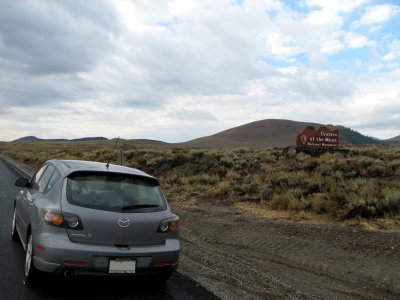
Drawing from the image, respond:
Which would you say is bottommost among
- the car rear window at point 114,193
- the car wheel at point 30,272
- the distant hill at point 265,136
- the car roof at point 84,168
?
the car wheel at point 30,272

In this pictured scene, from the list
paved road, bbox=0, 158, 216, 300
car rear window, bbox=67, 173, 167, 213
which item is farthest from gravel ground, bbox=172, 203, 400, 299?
car rear window, bbox=67, 173, 167, 213

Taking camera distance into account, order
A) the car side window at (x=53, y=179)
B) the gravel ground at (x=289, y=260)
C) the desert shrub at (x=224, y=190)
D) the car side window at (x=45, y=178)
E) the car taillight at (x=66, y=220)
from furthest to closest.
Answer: the desert shrub at (x=224, y=190) < the car side window at (x=45, y=178) < the gravel ground at (x=289, y=260) < the car side window at (x=53, y=179) < the car taillight at (x=66, y=220)

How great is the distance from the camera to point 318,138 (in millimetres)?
27844

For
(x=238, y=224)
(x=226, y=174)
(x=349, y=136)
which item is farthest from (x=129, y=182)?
(x=349, y=136)

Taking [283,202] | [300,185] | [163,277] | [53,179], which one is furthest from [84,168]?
[300,185]

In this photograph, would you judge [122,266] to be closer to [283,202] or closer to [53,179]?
[53,179]

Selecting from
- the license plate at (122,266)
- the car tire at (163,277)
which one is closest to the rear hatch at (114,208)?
the license plate at (122,266)

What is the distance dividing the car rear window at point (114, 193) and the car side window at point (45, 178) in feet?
2.93

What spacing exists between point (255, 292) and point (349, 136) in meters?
170

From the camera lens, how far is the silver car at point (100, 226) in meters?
5.23

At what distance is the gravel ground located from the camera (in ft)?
20.4

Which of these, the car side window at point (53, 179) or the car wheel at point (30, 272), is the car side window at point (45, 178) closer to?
the car side window at point (53, 179)

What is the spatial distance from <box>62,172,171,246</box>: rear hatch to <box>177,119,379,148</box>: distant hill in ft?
496

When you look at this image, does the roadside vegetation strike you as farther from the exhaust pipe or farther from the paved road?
the exhaust pipe
